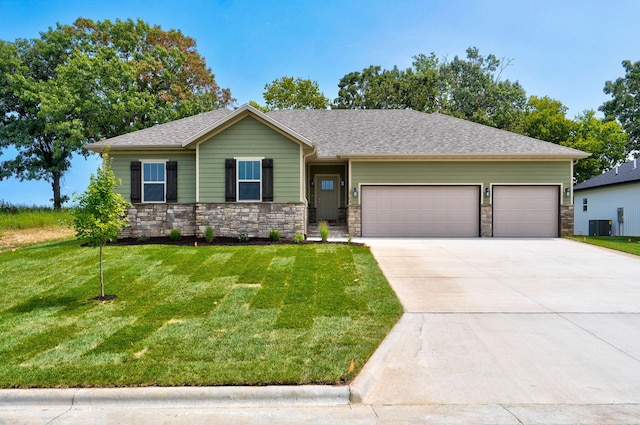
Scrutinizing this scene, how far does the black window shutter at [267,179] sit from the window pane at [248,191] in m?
0.30

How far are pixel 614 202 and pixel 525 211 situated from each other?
927cm

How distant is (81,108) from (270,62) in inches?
499

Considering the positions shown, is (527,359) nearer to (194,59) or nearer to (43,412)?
(43,412)

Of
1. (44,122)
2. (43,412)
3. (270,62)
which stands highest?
(270,62)

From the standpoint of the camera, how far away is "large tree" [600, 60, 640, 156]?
35.7 metres

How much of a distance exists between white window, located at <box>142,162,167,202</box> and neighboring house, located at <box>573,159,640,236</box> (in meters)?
22.0

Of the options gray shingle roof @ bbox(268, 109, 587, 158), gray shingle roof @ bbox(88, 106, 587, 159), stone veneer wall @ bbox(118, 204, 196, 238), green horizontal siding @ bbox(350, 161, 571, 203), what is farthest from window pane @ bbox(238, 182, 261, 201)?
green horizontal siding @ bbox(350, 161, 571, 203)

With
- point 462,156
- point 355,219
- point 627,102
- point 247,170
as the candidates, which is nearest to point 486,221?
point 462,156

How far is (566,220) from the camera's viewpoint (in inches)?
634

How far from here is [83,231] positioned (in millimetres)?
7207

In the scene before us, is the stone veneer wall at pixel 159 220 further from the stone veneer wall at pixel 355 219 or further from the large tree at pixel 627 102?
the large tree at pixel 627 102

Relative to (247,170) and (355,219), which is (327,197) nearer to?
(355,219)

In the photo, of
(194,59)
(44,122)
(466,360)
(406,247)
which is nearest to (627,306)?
(466,360)

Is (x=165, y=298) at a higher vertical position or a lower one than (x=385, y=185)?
lower
